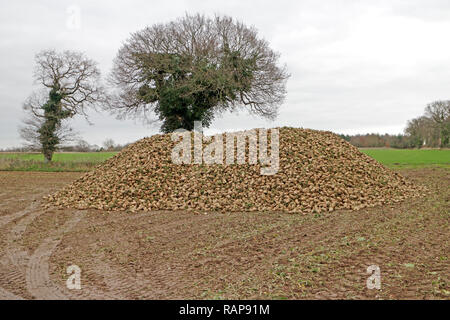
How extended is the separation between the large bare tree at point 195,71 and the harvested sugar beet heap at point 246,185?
33.8 feet

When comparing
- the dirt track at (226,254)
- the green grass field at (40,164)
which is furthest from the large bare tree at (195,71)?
the dirt track at (226,254)

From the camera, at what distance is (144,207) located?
950 cm

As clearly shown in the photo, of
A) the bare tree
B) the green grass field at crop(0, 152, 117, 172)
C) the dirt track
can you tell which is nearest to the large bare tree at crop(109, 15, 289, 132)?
the green grass field at crop(0, 152, 117, 172)

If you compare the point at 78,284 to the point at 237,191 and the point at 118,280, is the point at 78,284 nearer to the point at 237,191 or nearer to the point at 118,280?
the point at 118,280

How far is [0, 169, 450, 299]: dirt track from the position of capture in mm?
4289

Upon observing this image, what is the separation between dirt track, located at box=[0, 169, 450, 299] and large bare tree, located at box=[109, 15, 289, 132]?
14.4m

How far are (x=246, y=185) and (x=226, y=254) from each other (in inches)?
179

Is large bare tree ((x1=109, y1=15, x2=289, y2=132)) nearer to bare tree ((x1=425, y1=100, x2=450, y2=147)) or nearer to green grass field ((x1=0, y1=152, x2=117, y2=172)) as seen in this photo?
green grass field ((x1=0, y1=152, x2=117, y2=172))

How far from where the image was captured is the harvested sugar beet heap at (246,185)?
9445 mm

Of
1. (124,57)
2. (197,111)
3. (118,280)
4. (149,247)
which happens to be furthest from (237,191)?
(124,57)

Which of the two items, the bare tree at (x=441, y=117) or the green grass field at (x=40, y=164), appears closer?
the green grass field at (x=40, y=164)

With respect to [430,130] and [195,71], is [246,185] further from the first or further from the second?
[430,130]

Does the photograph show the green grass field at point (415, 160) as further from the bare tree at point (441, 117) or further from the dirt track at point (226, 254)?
the dirt track at point (226, 254)

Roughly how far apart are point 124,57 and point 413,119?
40.6 m
